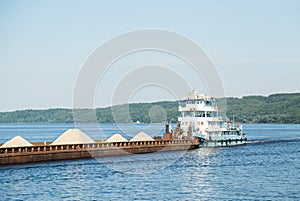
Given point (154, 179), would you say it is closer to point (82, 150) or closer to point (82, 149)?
point (82, 150)

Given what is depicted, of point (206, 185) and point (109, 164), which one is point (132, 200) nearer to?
point (206, 185)

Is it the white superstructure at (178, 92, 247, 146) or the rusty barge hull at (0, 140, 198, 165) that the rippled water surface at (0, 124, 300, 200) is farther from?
the white superstructure at (178, 92, 247, 146)

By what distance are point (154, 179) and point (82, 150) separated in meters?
17.6

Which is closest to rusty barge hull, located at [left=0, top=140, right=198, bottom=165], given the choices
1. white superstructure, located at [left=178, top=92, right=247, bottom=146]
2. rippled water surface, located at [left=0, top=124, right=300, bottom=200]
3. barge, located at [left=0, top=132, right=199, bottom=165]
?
barge, located at [left=0, top=132, right=199, bottom=165]

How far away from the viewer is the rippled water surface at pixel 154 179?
37.6m

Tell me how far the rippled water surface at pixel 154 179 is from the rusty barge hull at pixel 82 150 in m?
1.63

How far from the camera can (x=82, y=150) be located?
200 feet

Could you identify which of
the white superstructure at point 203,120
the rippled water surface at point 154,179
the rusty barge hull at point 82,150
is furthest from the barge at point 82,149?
the white superstructure at point 203,120

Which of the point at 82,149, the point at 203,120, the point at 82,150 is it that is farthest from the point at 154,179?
the point at 203,120

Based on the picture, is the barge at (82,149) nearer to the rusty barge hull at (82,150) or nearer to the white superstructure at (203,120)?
the rusty barge hull at (82,150)

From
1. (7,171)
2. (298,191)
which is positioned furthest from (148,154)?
(298,191)

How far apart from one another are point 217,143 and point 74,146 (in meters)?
27.8

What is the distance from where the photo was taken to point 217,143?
8194cm

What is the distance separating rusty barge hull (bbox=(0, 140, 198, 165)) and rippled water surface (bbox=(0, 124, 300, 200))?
1626 millimetres
